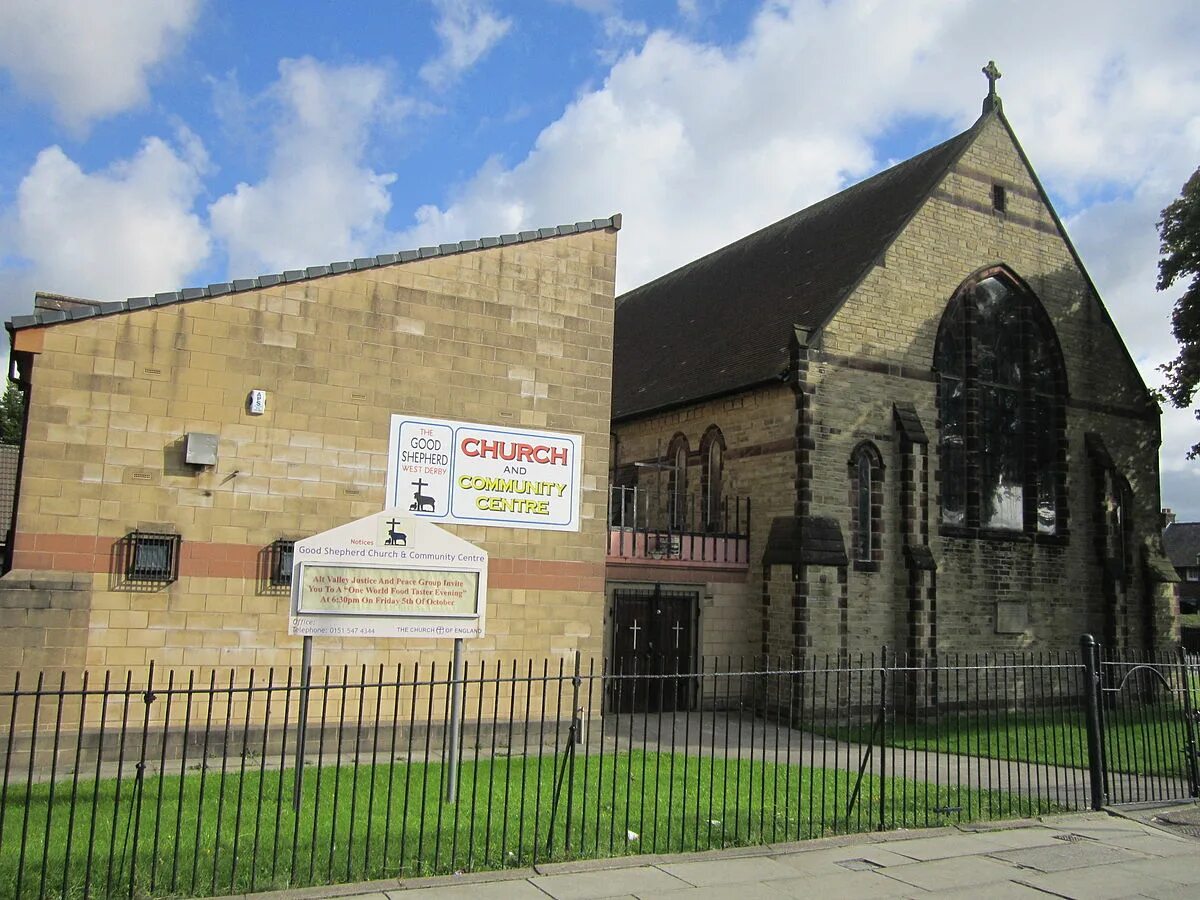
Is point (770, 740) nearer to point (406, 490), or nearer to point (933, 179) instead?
point (406, 490)

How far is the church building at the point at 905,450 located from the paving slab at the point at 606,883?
11023mm

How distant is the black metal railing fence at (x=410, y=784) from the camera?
7141 mm

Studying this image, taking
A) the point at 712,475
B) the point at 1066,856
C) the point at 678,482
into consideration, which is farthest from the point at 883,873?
the point at 678,482

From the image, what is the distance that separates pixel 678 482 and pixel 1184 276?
44.6 ft

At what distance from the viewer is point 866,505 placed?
→ 1966 centimetres

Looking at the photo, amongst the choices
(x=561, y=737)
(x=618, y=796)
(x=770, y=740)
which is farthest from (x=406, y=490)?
(x=770, y=740)

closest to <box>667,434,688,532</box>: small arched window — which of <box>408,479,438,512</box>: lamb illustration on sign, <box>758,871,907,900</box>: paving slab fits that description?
<box>408,479,438,512</box>: lamb illustration on sign

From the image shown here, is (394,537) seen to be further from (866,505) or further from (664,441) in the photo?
(664,441)

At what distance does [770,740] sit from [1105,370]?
1397cm

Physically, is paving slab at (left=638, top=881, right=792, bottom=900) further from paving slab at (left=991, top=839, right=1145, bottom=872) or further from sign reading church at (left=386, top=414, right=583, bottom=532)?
sign reading church at (left=386, top=414, right=583, bottom=532)

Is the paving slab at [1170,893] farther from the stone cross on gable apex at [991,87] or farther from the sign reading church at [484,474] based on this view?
the stone cross on gable apex at [991,87]

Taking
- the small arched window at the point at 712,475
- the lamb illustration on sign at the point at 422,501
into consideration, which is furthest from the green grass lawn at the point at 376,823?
the small arched window at the point at 712,475

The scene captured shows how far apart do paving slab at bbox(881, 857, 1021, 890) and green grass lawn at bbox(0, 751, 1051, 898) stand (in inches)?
42.3

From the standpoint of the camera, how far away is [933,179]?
2150cm
